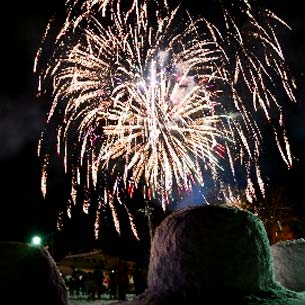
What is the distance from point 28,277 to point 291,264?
7942 millimetres

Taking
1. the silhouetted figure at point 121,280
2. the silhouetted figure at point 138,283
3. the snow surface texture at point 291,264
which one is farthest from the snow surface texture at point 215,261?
the silhouetted figure at point 138,283

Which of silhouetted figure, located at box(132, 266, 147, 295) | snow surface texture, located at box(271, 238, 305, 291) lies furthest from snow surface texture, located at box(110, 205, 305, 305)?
silhouetted figure, located at box(132, 266, 147, 295)

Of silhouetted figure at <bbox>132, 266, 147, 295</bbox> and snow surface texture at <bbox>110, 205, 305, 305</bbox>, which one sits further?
silhouetted figure at <bbox>132, 266, 147, 295</bbox>

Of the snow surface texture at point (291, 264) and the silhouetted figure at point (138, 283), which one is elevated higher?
the snow surface texture at point (291, 264)

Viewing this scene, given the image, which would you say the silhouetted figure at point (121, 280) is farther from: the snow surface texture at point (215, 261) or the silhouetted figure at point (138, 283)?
the snow surface texture at point (215, 261)

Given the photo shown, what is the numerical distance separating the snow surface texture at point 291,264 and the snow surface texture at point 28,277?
7.27m

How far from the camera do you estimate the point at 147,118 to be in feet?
52.6

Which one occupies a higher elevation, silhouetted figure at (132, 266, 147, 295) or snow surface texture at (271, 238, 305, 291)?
snow surface texture at (271, 238, 305, 291)

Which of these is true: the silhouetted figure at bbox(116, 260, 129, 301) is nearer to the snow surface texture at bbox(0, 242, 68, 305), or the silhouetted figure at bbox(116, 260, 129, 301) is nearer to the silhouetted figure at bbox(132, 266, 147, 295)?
the silhouetted figure at bbox(132, 266, 147, 295)

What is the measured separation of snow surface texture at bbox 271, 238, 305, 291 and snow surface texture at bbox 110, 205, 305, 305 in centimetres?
282

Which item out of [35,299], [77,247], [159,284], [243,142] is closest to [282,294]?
[159,284]

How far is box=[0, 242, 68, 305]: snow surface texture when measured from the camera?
6000mm

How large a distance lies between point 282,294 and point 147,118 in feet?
26.9

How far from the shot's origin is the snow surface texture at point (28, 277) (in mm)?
6000
